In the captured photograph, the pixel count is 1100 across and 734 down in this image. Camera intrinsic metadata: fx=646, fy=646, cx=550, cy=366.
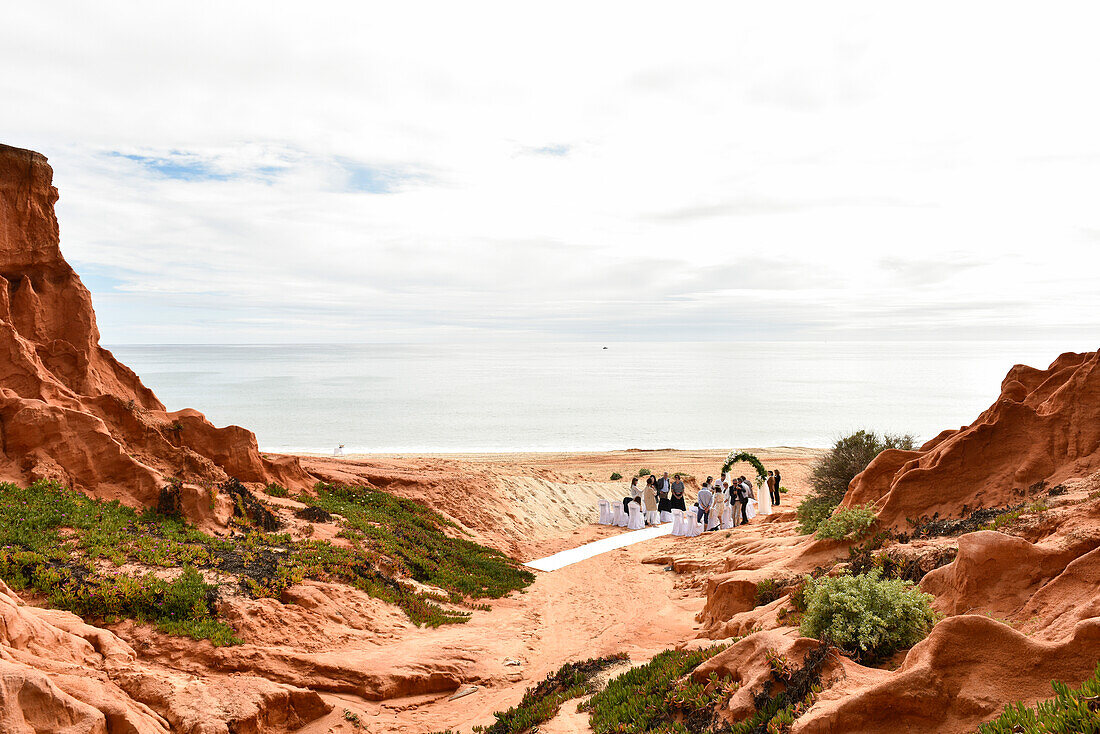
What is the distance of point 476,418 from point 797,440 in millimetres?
32897

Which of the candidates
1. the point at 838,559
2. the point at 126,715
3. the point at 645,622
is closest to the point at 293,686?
the point at 126,715

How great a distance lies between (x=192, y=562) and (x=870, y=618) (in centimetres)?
1106

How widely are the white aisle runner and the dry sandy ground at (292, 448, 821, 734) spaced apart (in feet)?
1.95

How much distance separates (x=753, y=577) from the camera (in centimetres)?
1220

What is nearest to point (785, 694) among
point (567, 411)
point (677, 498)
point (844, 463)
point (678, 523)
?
point (844, 463)

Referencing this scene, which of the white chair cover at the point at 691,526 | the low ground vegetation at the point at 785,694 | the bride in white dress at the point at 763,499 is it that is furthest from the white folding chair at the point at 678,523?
the low ground vegetation at the point at 785,694

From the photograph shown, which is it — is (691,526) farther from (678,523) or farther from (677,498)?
(677,498)

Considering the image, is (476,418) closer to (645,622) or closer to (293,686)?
(645,622)

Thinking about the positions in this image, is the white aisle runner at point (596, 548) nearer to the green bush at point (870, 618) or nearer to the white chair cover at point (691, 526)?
the white chair cover at point (691, 526)

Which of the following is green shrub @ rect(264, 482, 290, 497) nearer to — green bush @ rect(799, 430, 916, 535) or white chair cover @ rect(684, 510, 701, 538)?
white chair cover @ rect(684, 510, 701, 538)

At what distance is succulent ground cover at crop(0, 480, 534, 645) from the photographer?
1006 centimetres

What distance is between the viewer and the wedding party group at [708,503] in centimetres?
2409

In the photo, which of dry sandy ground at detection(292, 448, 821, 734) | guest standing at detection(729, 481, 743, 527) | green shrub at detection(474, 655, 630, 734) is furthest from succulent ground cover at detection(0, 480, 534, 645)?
guest standing at detection(729, 481, 743, 527)

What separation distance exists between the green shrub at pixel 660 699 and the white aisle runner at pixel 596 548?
37.6 ft
